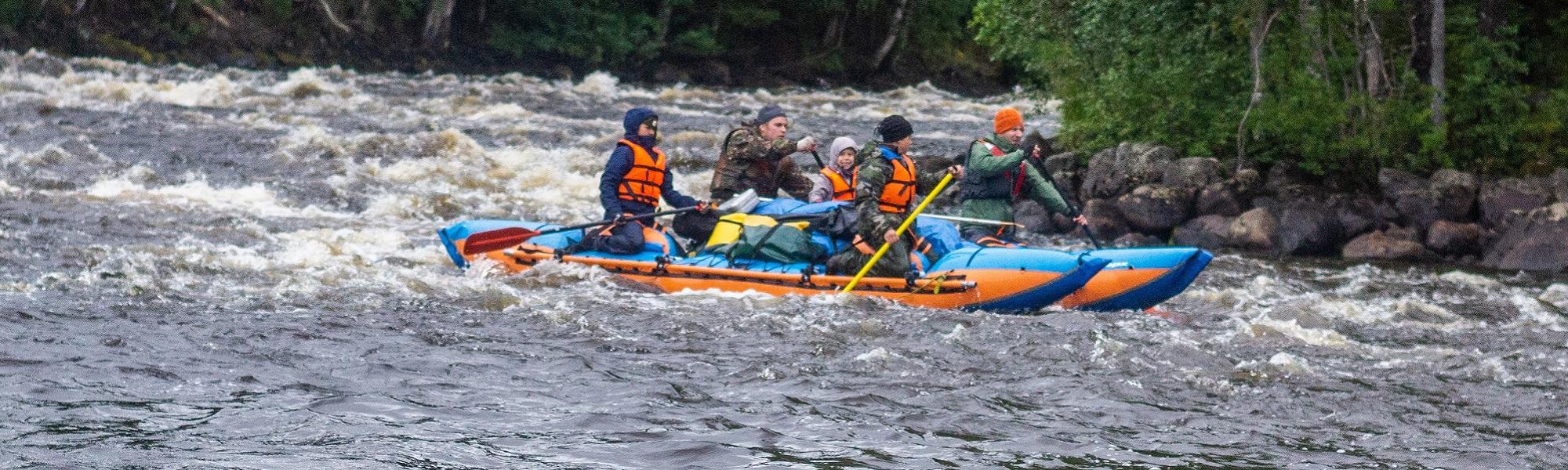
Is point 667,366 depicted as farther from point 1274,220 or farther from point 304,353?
point 1274,220

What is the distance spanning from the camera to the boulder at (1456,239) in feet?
42.5

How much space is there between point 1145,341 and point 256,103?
52.1 feet

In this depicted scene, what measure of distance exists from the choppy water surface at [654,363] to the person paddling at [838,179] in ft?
3.17

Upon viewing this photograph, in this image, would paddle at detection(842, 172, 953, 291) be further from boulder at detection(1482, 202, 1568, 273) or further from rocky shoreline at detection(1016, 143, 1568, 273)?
boulder at detection(1482, 202, 1568, 273)

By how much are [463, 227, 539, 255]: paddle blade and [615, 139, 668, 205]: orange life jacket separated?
2.14 ft

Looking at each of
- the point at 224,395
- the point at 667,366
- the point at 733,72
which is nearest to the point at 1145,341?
the point at 667,366

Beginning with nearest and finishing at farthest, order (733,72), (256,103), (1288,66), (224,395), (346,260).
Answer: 1. (224,395)
2. (346,260)
3. (1288,66)
4. (256,103)
5. (733,72)

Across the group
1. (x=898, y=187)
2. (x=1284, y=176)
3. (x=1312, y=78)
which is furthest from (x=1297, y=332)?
(x=1312, y=78)

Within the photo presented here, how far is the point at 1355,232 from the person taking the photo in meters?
13.5

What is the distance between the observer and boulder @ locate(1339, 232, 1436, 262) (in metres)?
13.0

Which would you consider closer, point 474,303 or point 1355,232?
point 474,303

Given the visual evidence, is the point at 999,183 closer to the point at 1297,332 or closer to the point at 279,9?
the point at 1297,332

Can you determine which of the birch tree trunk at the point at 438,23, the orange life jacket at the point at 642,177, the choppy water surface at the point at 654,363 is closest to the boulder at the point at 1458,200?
the choppy water surface at the point at 654,363

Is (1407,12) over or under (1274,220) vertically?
over
